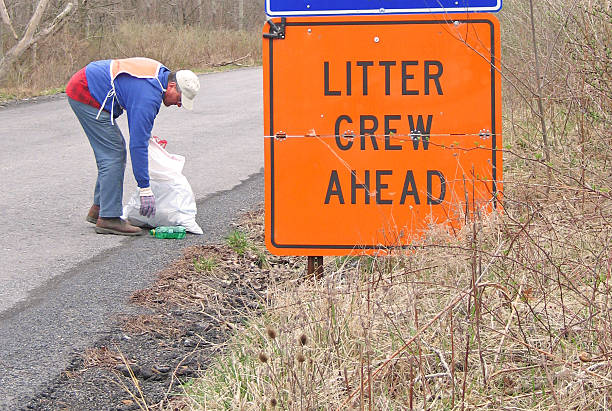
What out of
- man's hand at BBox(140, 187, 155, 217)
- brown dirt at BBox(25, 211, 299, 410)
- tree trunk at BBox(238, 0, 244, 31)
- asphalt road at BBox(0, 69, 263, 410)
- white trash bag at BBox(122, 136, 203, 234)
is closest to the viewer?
brown dirt at BBox(25, 211, 299, 410)

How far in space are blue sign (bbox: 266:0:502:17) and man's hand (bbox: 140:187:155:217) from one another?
3.00m

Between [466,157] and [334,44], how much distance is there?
Result: 84 centimetres

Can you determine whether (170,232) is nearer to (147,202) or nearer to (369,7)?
(147,202)

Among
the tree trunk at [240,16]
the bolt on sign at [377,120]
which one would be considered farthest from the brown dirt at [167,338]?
the tree trunk at [240,16]

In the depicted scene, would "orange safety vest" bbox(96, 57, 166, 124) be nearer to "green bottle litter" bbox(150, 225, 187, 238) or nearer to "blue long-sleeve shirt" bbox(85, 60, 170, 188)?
"blue long-sleeve shirt" bbox(85, 60, 170, 188)

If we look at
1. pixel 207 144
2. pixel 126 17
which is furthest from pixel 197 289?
pixel 126 17

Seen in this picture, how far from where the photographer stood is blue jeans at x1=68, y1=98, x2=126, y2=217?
23.9ft

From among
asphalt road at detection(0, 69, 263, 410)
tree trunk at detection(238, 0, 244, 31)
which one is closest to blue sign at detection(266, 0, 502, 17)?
asphalt road at detection(0, 69, 263, 410)

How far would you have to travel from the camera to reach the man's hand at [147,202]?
6.99m

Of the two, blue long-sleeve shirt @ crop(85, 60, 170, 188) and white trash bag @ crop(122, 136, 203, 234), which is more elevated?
blue long-sleeve shirt @ crop(85, 60, 170, 188)

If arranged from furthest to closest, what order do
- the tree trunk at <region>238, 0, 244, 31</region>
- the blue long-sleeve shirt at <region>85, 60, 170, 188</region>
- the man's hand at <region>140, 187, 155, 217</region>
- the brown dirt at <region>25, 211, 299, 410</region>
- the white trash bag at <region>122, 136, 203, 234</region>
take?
the tree trunk at <region>238, 0, 244, 31</region>, the white trash bag at <region>122, 136, 203, 234</region>, the man's hand at <region>140, 187, 155, 217</region>, the blue long-sleeve shirt at <region>85, 60, 170, 188</region>, the brown dirt at <region>25, 211, 299, 410</region>

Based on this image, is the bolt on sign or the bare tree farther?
the bare tree

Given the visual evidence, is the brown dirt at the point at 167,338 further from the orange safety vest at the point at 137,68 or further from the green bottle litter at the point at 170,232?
the orange safety vest at the point at 137,68

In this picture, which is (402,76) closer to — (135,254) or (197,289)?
(197,289)
